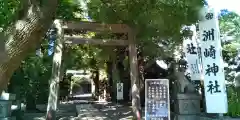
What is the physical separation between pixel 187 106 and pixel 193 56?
5.59 ft

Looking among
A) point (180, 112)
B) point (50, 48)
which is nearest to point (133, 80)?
point (180, 112)

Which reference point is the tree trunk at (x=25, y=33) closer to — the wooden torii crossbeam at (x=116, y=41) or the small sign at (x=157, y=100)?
the small sign at (x=157, y=100)

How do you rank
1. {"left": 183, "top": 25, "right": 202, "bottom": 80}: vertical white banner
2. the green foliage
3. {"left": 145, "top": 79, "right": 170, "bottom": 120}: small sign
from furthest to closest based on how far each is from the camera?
the green foliage < {"left": 183, "top": 25, "right": 202, "bottom": 80}: vertical white banner < {"left": 145, "top": 79, "right": 170, "bottom": 120}: small sign

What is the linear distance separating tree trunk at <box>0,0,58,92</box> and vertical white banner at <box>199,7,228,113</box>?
6071 mm

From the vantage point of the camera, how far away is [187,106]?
9.68 m

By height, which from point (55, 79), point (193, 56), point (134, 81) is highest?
point (193, 56)

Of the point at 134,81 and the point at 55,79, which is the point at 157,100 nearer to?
the point at 134,81

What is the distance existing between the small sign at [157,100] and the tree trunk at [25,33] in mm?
4730

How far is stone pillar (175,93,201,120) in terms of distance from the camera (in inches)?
379

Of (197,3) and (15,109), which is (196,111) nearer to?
(197,3)

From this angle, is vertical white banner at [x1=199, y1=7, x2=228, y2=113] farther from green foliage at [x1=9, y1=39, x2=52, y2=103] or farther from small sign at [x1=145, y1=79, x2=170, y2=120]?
green foliage at [x1=9, y1=39, x2=52, y2=103]

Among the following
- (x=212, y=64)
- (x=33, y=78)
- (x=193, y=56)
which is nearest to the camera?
(x=212, y=64)

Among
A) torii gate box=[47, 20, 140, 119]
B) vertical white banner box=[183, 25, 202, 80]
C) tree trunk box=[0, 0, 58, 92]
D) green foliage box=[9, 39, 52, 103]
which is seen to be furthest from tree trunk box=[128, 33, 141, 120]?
tree trunk box=[0, 0, 58, 92]

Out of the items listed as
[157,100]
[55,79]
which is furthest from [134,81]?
[157,100]
